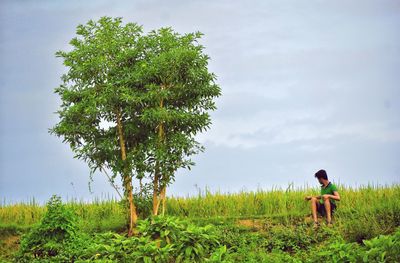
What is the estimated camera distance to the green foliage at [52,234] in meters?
13.4

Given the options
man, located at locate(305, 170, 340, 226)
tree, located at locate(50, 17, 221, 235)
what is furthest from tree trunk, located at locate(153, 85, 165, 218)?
man, located at locate(305, 170, 340, 226)

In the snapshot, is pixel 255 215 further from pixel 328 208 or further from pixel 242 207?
pixel 328 208

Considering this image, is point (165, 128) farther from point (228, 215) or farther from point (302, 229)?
point (302, 229)

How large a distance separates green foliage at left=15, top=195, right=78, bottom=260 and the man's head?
613cm

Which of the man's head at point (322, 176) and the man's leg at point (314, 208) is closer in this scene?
the man's leg at point (314, 208)

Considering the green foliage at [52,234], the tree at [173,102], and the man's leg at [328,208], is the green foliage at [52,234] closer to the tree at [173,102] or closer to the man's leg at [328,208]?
the tree at [173,102]

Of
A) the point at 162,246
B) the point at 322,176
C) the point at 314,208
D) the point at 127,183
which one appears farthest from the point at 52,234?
the point at 322,176

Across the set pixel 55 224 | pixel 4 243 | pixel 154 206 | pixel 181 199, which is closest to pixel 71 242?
pixel 55 224

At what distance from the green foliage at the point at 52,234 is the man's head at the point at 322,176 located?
20.1ft

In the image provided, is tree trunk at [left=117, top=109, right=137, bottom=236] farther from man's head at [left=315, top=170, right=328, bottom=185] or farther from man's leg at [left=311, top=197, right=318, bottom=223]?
man's head at [left=315, top=170, right=328, bottom=185]

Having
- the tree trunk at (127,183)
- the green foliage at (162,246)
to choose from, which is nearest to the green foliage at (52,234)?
the tree trunk at (127,183)

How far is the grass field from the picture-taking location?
14.4 m

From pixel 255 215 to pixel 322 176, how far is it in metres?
2.14

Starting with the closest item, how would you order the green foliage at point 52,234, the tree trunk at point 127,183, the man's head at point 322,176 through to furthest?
the green foliage at point 52,234
the man's head at point 322,176
the tree trunk at point 127,183
